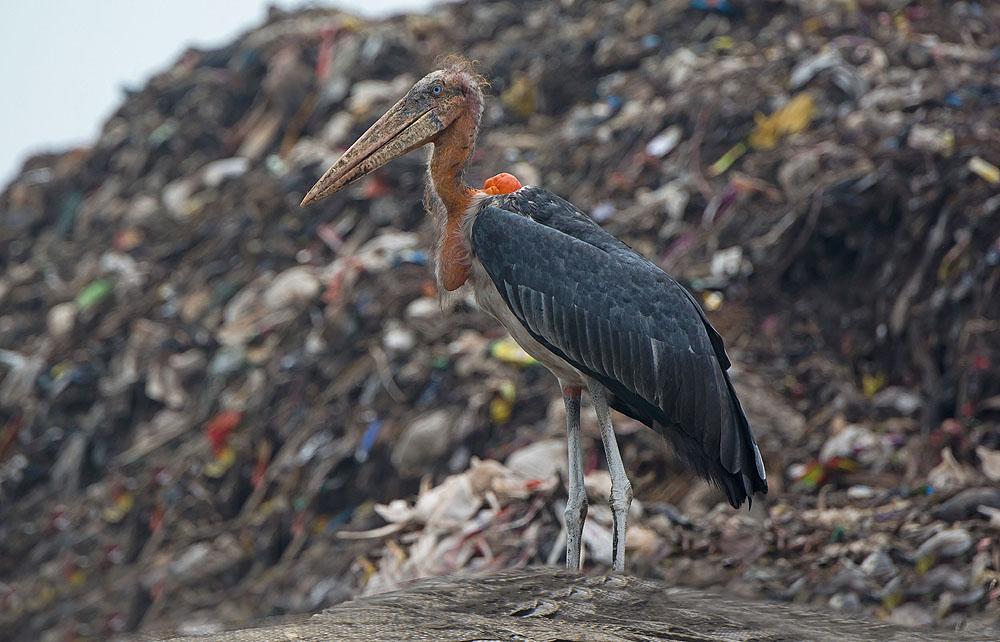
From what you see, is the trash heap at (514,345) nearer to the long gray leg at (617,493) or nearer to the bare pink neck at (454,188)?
the bare pink neck at (454,188)

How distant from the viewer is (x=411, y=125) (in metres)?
4.31

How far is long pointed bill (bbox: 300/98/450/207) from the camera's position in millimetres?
4301

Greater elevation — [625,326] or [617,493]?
[625,326]

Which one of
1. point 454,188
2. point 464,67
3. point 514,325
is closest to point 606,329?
point 514,325

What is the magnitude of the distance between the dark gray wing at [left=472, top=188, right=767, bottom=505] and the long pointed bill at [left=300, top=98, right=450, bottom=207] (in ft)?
1.28

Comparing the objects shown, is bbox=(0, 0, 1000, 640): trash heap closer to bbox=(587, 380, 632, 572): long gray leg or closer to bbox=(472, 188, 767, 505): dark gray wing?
bbox=(472, 188, 767, 505): dark gray wing

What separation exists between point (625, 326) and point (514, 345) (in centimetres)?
271

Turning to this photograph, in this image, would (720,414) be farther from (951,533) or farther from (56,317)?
(56,317)

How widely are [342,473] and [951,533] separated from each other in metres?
3.37

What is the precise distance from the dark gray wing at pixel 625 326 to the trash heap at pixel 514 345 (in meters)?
0.37

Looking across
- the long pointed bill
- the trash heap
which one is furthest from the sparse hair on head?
the trash heap

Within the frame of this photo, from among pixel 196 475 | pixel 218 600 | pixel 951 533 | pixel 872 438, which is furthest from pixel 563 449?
pixel 196 475

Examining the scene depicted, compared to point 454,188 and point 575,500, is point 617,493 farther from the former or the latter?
point 454,188

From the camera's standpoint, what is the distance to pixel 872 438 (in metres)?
5.75
